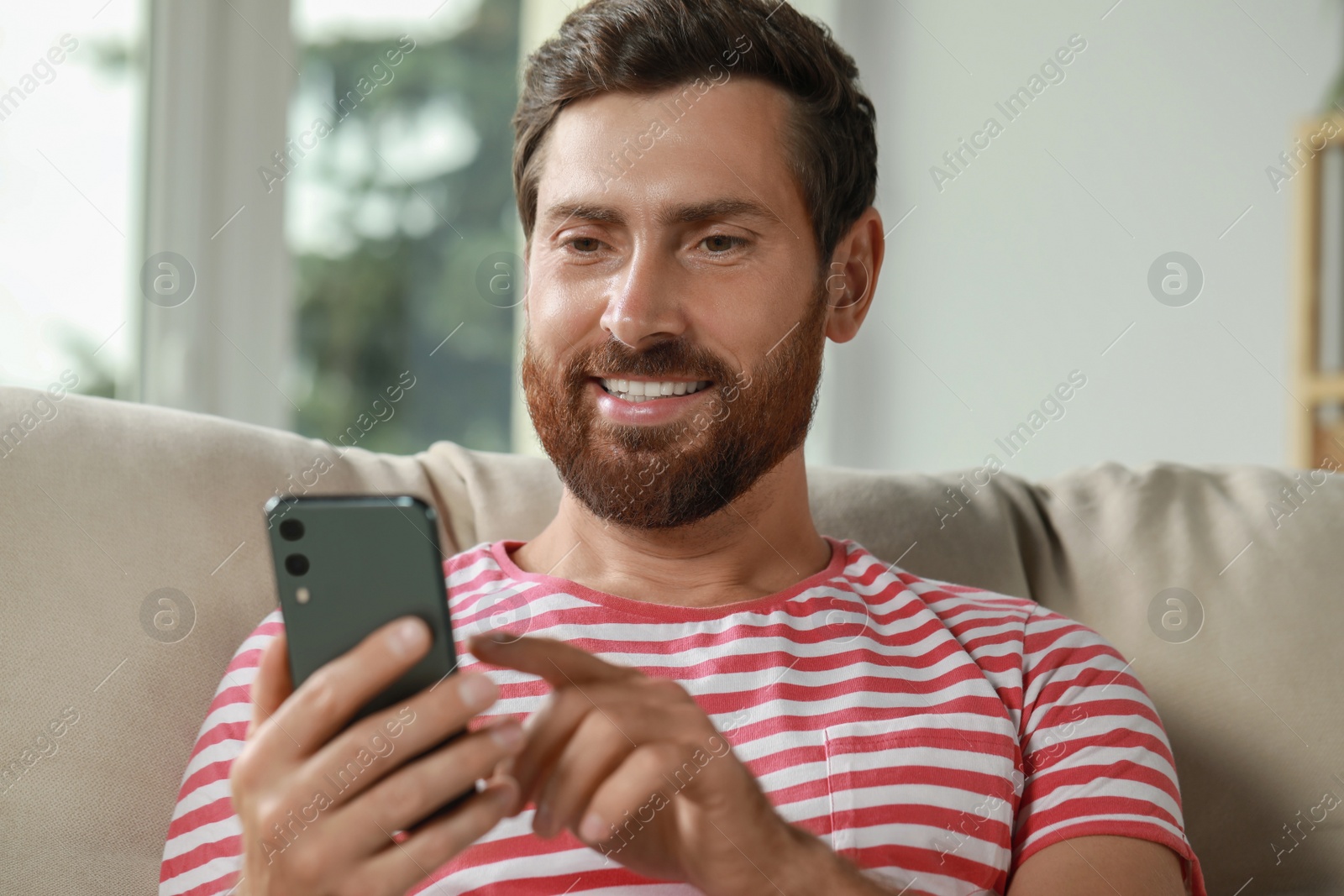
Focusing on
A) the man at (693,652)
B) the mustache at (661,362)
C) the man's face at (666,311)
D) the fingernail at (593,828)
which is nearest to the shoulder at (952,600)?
the man at (693,652)

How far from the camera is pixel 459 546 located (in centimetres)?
132

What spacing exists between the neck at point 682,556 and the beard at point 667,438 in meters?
0.03

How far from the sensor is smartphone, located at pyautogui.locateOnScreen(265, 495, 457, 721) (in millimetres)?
637

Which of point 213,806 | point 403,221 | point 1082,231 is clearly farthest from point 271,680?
point 1082,231

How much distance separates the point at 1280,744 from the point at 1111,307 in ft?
5.03

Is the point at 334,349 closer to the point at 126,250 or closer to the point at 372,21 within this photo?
the point at 126,250

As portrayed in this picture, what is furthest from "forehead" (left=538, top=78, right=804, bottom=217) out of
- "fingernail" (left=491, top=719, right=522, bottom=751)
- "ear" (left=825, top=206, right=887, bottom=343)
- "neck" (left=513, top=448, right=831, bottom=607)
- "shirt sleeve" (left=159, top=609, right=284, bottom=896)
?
"fingernail" (left=491, top=719, right=522, bottom=751)

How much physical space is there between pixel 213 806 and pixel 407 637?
43 centimetres

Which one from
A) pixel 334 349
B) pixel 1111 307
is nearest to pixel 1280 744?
pixel 1111 307

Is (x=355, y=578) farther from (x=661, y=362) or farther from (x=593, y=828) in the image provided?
(x=661, y=362)

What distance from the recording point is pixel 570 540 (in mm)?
1179

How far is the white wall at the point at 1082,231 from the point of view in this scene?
2354 millimetres

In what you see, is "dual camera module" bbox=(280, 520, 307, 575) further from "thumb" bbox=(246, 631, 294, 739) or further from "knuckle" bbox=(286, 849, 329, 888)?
"knuckle" bbox=(286, 849, 329, 888)

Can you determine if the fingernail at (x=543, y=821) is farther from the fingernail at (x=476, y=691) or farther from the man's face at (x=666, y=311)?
the man's face at (x=666, y=311)
